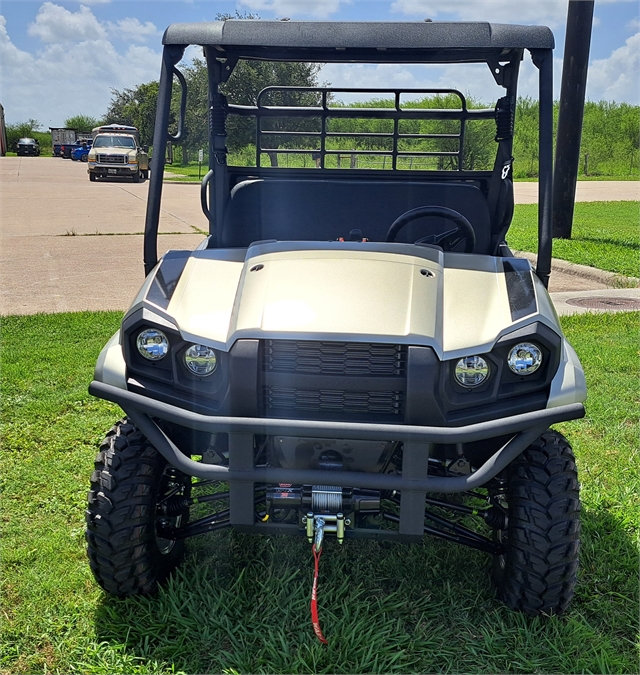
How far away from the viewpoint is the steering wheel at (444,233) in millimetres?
2814

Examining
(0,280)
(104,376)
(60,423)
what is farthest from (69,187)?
(104,376)

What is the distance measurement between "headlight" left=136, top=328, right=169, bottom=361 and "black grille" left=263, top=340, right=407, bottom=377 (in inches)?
13.7

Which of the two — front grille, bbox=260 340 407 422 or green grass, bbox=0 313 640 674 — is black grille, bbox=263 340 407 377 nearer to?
front grille, bbox=260 340 407 422

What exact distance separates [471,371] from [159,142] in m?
1.36

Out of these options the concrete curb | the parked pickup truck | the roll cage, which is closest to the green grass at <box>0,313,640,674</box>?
the roll cage

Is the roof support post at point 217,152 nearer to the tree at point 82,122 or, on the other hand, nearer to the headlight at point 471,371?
the headlight at point 471,371

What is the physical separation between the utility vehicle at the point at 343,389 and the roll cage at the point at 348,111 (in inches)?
0.4

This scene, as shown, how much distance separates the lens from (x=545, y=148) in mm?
2668

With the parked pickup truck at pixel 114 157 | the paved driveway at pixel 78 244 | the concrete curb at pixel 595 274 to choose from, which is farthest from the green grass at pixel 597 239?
the parked pickup truck at pixel 114 157

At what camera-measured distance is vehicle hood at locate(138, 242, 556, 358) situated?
2215 millimetres

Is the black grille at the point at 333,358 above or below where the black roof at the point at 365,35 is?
below

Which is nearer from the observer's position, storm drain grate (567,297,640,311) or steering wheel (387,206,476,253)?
steering wheel (387,206,476,253)

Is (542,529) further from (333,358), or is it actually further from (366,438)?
(333,358)

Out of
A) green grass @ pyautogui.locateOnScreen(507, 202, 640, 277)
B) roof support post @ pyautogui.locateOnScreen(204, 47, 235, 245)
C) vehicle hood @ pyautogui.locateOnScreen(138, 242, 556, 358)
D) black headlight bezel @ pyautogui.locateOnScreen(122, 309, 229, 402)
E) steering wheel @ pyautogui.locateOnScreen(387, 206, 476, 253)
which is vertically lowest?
green grass @ pyautogui.locateOnScreen(507, 202, 640, 277)
